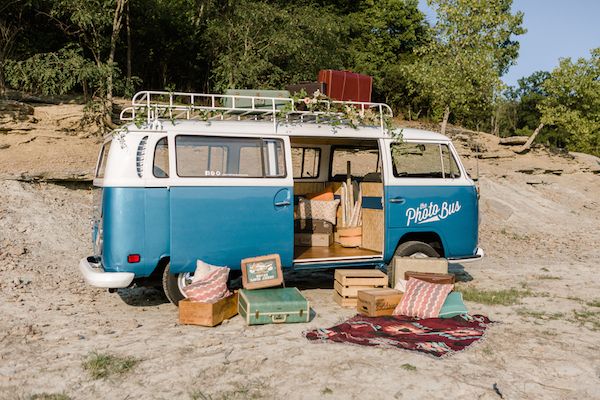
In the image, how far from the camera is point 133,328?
6.76 metres

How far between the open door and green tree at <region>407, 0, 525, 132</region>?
18042 mm

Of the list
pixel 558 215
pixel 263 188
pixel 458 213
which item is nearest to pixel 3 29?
pixel 263 188

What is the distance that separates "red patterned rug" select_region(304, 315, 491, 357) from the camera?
6004mm

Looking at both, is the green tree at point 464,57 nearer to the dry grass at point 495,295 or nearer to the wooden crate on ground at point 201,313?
the dry grass at point 495,295

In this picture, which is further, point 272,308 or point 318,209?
point 318,209

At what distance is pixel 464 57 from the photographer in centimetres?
2434

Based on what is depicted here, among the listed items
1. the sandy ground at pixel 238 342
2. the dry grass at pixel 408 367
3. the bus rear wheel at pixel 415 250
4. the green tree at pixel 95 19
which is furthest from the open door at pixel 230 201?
the green tree at pixel 95 19

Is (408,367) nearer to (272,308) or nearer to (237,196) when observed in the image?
(272,308)

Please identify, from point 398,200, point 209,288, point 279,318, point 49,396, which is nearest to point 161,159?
point 209,288

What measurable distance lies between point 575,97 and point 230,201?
82.4 feet

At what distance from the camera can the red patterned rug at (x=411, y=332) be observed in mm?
6004

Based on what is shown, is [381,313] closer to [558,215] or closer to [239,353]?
[239,353]

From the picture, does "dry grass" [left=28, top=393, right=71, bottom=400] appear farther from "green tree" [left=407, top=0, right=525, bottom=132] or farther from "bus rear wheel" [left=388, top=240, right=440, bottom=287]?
"green tree" [left=407, top=0, right=525, bottom=132]

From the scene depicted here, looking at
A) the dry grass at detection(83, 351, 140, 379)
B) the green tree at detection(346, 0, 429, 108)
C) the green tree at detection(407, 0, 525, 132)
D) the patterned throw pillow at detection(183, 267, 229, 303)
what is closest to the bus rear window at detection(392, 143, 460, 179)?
the patterned throw pillow at detection(183, 267, 229, 303)
